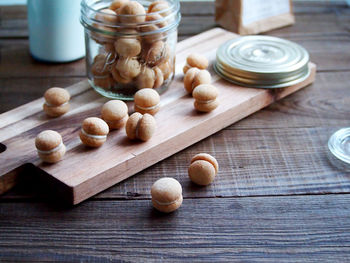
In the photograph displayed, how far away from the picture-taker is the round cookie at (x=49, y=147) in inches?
37.1

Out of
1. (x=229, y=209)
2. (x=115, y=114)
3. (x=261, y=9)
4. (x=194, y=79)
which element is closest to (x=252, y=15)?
(x=261, y=9)

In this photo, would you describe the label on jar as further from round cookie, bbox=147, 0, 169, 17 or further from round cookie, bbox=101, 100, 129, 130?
round cookie, bbox=101, 100, 129, 130

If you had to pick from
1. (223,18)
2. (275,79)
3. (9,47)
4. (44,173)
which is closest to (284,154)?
(275,79)

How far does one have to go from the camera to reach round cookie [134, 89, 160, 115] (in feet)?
3.65

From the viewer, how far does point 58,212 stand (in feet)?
3.03

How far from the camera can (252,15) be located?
5.32 feet

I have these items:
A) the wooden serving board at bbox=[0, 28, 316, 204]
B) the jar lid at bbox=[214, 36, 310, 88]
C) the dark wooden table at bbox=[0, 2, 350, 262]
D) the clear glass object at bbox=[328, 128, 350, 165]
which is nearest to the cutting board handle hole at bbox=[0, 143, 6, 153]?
the wooden serving board at bbox=[0, 28, 316, 204]

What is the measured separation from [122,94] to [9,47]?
52 cm

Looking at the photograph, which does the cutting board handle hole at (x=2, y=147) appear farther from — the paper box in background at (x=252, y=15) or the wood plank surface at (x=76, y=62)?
the paper box in background at (x=252, y=15)

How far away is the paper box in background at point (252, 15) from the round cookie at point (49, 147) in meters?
0.84

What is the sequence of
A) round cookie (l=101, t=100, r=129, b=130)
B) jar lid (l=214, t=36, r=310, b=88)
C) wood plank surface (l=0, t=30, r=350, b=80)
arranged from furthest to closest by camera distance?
wood plank surface (l=0, t=30, r=350, b=80) < jar lid (l=214, t=36, r=310, b=88) < round cookie (l=101, t=100, r=129, b=130)

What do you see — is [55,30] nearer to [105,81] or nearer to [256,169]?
[105,81]

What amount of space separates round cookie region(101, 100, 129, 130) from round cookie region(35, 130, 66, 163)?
0.14 metres

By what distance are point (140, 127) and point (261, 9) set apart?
808 millimetres
